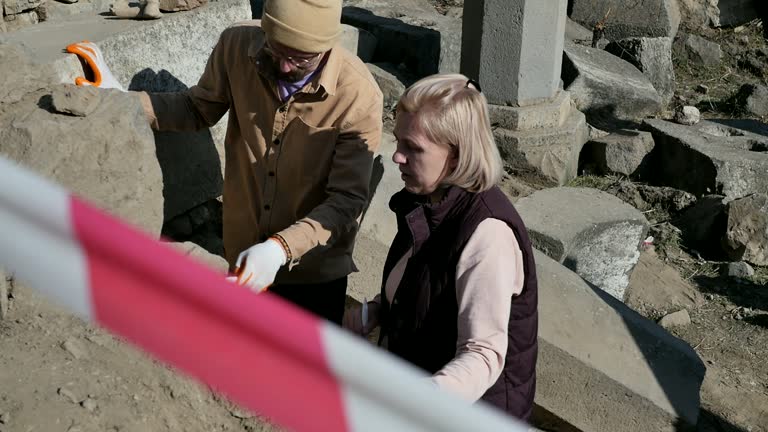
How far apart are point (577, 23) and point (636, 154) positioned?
335 cm

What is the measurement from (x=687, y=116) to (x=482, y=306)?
6.69 m

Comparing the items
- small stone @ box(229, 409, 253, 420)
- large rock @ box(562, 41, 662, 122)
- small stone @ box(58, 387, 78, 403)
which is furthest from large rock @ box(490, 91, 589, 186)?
small stone @ box(58, 387, 78, 403)

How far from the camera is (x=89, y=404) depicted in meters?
2.86

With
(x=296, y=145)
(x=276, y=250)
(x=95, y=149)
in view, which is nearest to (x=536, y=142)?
(x=296, y=145)

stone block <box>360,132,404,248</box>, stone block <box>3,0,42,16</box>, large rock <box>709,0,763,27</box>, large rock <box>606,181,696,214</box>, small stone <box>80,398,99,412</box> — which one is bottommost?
large rock <box>606,181,696,214</box>

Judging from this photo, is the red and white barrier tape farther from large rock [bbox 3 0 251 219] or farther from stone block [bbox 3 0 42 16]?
stone block [bbox 3 0 42 16]

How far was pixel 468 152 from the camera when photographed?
2.26 metres

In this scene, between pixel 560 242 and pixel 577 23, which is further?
pixel 577 23

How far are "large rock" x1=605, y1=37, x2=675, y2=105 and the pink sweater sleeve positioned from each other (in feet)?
24.4

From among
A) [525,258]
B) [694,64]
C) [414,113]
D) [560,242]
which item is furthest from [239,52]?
[694,64]

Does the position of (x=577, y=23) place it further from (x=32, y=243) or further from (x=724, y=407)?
(x=32, y=243)

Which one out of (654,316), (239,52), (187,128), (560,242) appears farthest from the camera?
(654,316)

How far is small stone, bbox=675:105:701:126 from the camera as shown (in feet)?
27.2

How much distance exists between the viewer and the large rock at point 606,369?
153 inches
